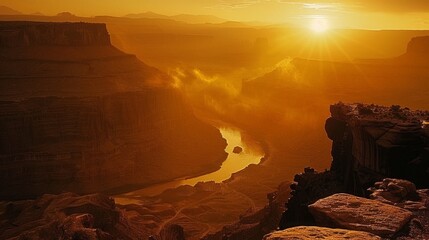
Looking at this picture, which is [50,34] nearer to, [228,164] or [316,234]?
[228,164]

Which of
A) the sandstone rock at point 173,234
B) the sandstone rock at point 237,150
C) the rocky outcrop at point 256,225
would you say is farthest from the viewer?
the sandstone rock at point 237,150

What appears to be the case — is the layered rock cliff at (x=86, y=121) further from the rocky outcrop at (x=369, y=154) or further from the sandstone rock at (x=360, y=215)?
the sandstone rock at (x=360, y=215)

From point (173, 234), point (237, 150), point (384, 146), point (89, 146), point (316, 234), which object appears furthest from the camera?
point (237, 150)

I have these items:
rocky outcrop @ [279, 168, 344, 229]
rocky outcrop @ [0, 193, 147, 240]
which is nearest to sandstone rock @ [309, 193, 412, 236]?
rocky outcrop @ [279, 168, 344, 229]

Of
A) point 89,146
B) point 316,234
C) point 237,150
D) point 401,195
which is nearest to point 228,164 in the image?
point 237,150

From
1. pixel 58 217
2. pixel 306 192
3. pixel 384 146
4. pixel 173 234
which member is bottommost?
pixel 173 234

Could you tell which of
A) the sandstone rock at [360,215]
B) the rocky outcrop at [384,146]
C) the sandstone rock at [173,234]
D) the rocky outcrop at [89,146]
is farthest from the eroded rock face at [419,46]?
the sandstone rock at [360,215]

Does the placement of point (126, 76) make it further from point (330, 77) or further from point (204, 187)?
point (330, 77)
